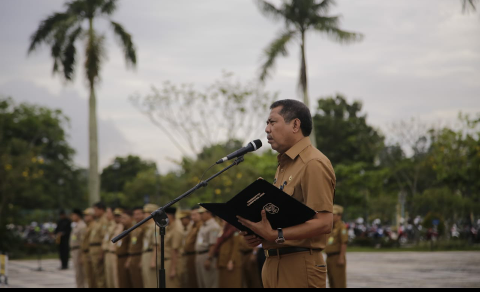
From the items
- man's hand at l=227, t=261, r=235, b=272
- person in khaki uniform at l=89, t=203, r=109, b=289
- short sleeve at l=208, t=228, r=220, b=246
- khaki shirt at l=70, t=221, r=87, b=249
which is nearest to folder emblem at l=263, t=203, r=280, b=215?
man's hand at l=227, t=261, r=235, b=272

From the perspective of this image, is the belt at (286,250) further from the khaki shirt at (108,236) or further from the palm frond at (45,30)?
the palm frond at (45,30)

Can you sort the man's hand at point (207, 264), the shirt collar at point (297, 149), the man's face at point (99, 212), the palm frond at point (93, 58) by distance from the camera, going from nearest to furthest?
1. the shirt collar at point (297, 149)
2. the man's hand at point (207, 264)
3. the man's face at point (99, 212)
4. the palm frond at point (93, 58)

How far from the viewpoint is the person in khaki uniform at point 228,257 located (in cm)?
1176

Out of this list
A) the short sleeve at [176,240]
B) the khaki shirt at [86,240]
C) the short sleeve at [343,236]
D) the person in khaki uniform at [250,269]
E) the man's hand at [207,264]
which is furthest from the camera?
the khaki shirt at [86,240]

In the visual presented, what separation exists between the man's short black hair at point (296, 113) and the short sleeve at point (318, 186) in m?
0.36

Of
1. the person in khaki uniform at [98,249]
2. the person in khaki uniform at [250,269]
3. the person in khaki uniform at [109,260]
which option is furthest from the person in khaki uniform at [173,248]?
the person in khaki uniform at [98,249]

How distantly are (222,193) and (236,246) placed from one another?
2537 centimetres

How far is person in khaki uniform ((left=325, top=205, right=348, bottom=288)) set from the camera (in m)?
11.9

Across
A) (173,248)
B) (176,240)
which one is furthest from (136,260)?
(176,240)

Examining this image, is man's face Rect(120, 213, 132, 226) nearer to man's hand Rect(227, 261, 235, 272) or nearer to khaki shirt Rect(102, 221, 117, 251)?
khaki shirt Rect(102, 221, 117, 251)

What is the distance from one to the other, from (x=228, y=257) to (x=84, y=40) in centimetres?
1758

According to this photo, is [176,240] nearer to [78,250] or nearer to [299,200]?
[78,250]

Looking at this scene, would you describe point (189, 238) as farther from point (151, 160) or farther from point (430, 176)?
point (151, 160)

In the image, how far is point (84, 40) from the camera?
87.3 ft
